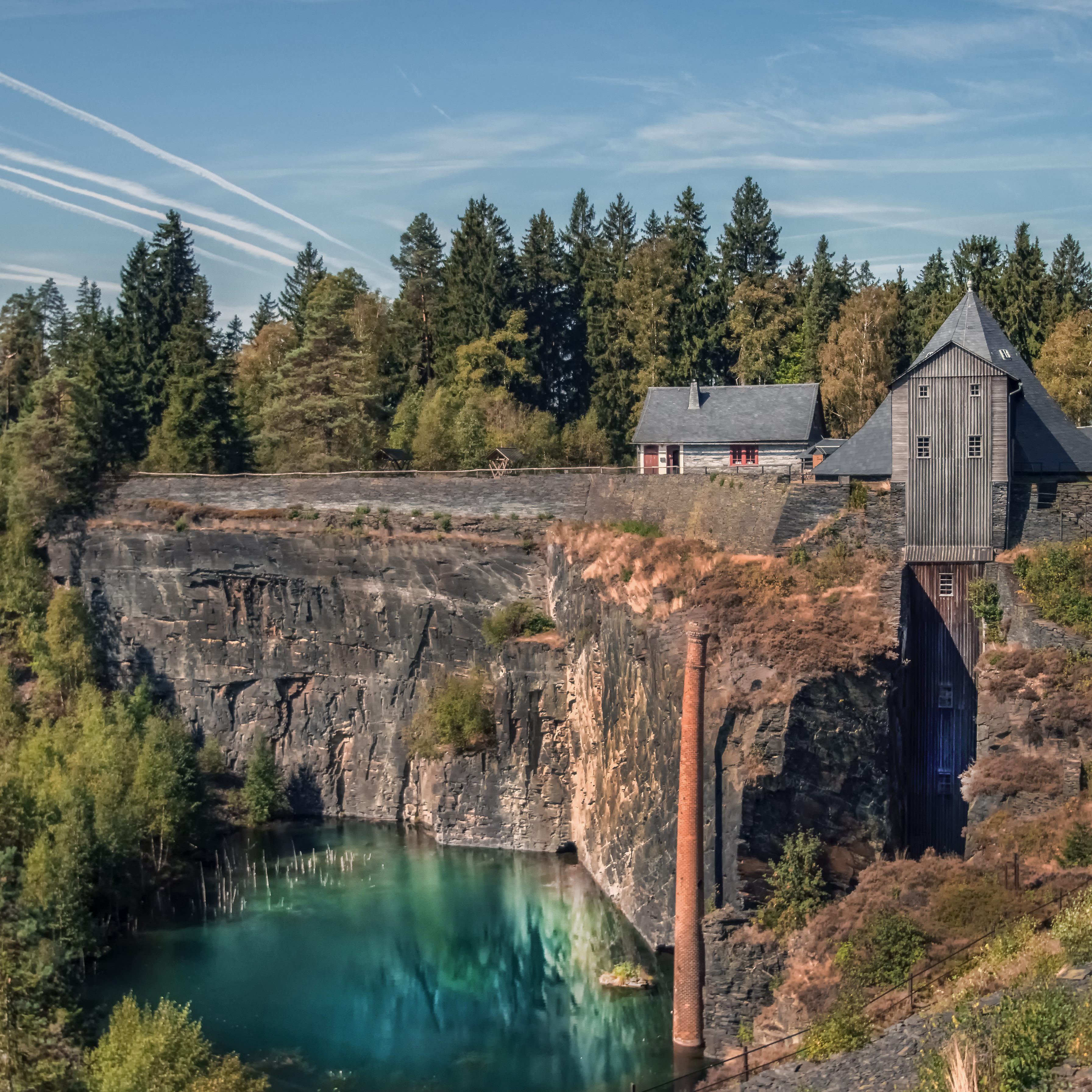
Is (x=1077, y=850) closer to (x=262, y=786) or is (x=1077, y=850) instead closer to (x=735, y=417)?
(x=735, y=417)

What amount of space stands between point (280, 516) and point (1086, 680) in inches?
1234

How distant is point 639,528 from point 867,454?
784 centimetres

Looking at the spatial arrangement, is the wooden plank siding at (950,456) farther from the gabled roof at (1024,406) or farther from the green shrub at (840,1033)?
the green shrub at (840,1033)

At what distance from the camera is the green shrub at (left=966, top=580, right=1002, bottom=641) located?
117ft

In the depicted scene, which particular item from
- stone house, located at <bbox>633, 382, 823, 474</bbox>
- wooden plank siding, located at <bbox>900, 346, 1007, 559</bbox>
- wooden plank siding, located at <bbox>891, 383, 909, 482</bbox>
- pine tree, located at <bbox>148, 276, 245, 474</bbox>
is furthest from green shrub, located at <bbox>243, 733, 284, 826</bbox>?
wooden plank siding, located at <bbox>891, 383, 909, 482</bbox>

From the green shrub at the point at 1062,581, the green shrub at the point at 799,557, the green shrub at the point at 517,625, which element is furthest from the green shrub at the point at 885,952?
the green shrub at the point at 517,625

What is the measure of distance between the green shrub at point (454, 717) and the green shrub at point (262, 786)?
6179 millimetres

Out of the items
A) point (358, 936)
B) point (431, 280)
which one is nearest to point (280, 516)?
point (358, 936)

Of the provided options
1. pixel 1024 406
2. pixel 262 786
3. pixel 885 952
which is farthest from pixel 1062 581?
pixel 262 786

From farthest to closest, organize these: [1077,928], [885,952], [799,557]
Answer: [799,557], [885,952], [1077,928]

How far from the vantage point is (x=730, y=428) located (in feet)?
166

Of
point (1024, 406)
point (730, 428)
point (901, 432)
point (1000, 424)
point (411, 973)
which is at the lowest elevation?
point (411, 973)

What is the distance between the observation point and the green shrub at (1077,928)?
23766 millimetres

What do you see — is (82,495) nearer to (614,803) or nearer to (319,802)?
(319,802)
